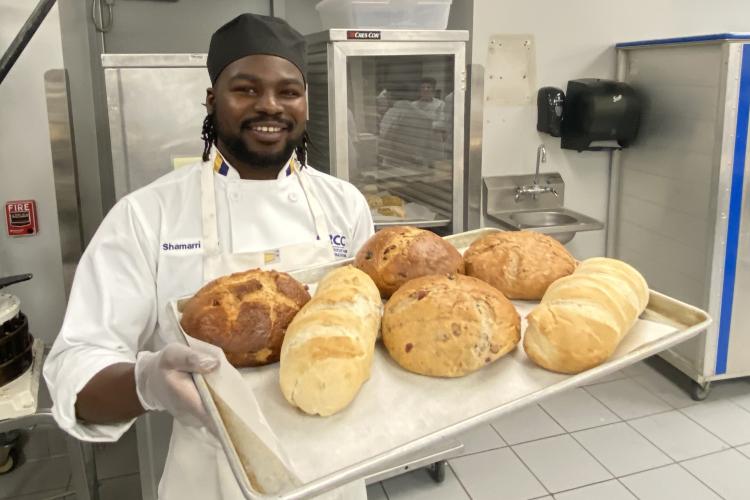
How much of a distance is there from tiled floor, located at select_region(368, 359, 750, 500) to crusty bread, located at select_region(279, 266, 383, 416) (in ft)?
5.57

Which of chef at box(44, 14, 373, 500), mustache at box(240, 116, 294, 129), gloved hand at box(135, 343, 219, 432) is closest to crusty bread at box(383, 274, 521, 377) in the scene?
gloved hand at box(135, 343, 219, 432)

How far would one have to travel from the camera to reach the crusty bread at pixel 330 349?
82 centimetres

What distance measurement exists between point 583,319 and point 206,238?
847mm

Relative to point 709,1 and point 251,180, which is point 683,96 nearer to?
point 709,1

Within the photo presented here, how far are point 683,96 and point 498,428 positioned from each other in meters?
1.89

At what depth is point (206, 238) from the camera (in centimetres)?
141

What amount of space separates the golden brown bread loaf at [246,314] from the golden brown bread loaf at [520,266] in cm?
33

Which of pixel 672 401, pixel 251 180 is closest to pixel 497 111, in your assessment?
pixel 672 401

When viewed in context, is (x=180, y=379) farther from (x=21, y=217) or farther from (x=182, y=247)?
(x=21, y=217)

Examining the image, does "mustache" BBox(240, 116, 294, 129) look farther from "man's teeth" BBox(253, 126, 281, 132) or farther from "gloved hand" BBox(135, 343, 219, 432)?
"gloved hand" BBox(135, 343, 219, 432)

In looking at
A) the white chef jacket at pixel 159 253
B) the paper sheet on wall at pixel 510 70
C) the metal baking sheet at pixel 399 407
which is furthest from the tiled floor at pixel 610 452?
the metal baking sheet at pixel 399 407

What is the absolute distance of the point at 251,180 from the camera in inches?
58.6

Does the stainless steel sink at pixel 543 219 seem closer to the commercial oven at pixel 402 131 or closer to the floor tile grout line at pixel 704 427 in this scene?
the commercial oven at pixel 402 131

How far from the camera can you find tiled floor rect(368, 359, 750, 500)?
7.97 ft
